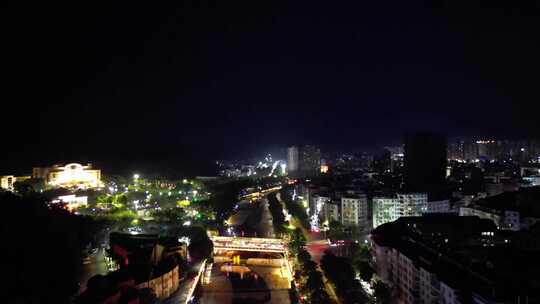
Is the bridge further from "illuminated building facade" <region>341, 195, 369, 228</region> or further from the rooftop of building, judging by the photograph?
the rooftop of building

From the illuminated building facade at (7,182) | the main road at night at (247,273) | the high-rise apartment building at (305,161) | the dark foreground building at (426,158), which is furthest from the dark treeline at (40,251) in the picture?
the high-rise apartment building at (305,161)

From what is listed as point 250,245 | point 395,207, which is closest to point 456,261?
point 250,245

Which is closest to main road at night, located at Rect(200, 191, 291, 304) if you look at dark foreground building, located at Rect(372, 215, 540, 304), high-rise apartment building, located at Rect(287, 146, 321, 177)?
dark foreground building, located at Rect(372, 215, 540, 304)

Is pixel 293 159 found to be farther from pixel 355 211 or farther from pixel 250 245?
pixel 250 245

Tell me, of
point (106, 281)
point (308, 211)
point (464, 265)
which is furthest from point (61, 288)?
point (308, 211)

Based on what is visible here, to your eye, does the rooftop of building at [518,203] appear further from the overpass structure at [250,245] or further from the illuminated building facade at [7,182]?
the illuminated building facade at [7,182]

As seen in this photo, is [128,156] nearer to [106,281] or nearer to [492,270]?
[106,281]
